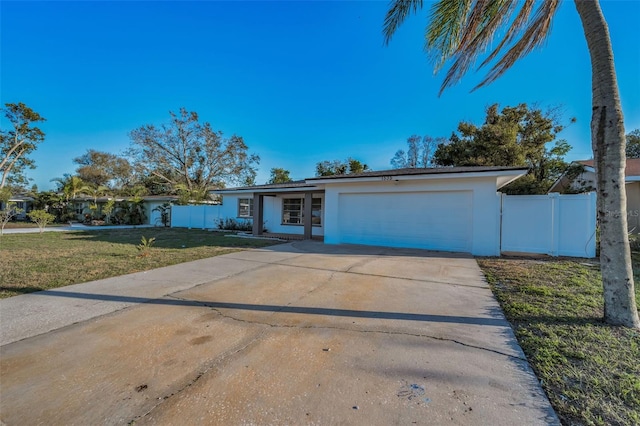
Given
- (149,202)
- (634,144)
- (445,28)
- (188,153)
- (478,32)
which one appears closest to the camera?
(478,32)

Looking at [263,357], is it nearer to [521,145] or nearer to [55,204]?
[521,145]

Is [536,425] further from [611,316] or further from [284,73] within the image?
[284,73]

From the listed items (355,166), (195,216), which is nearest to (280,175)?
(355,166)

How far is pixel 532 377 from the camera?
7.73 ft

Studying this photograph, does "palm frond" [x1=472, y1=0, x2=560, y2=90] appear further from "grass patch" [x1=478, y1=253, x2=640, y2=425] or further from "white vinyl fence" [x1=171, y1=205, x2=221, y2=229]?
"white vinyl fence" [x1=171, y1=205, x2=221, y2=229]

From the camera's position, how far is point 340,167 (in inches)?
1182

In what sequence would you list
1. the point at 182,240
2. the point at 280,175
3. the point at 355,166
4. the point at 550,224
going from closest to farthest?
the point at 550,224 → the point at 182,240 → the point at 355,166 → the point at 280,175

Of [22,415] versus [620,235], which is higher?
[620,235]

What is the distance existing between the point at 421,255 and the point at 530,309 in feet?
16.1

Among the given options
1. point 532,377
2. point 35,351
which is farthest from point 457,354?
point 35,351

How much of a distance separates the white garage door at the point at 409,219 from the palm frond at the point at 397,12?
5.94 meters

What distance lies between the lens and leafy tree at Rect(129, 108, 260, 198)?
102 feet

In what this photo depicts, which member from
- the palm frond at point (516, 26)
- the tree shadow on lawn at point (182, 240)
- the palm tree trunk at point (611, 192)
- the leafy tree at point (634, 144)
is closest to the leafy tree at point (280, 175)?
Result: the tree shadow on lawn at point (182, 240)

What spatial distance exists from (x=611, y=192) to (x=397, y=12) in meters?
5.00
